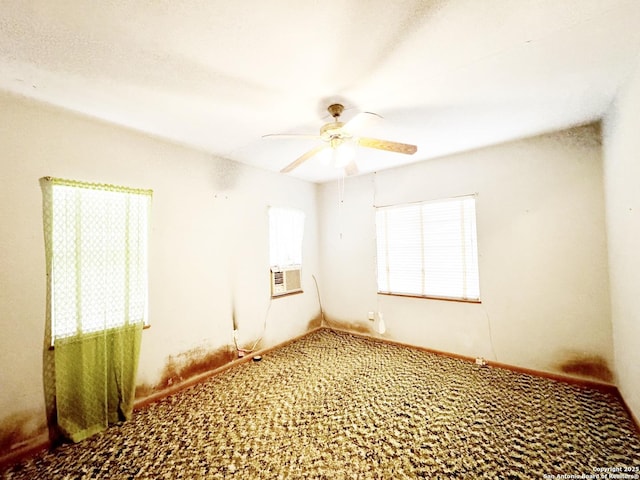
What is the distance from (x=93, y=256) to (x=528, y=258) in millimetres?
4292

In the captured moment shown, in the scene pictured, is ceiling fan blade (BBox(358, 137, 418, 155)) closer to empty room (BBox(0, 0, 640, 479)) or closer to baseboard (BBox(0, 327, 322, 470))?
empty room (BBox(0, 0, 640, 479))

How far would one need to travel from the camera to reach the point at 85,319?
214cm

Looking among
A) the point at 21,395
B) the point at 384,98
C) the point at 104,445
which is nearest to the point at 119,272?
the point at 21,395

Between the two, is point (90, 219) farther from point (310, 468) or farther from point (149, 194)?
point (310, 468)

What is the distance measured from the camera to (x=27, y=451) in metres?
1.87

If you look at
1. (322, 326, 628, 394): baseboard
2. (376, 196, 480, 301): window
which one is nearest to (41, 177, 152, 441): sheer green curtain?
(376, 196, 480, 301): window

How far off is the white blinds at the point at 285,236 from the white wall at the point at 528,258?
1.44 m

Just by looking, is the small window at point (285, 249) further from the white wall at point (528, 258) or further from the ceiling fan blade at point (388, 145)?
the ceiling fan blade at point (388, 145)

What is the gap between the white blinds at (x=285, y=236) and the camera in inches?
154

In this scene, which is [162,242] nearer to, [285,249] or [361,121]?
[285,249]

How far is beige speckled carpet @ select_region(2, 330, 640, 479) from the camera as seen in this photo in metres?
1.68

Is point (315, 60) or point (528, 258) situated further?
point (528, 258)

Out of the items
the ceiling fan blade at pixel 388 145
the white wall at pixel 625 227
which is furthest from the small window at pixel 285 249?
the white wall at pixel 625 227

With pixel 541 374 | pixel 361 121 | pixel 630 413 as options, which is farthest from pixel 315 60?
pixel 541 374
